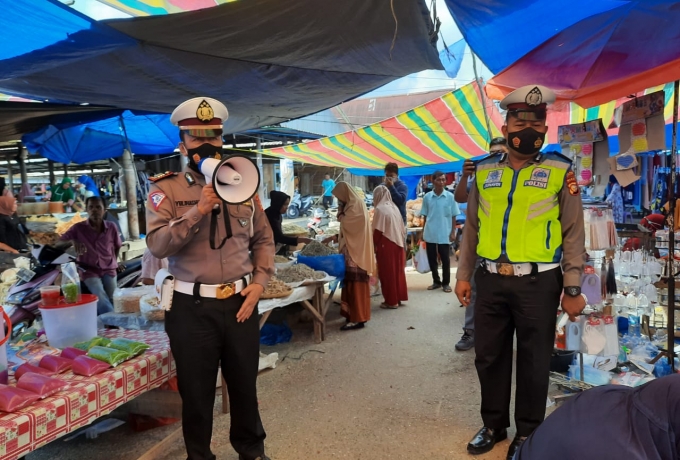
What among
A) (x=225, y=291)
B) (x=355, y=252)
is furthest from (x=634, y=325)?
(x=225, y=291)

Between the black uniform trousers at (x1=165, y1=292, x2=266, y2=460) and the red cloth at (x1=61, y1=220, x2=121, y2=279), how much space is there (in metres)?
3.18

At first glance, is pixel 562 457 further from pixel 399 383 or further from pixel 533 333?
pixel 399 383

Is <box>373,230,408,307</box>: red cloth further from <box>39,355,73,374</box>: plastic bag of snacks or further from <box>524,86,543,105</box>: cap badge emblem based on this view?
<box>39,355,73,374</box>: plastic bag of snacks

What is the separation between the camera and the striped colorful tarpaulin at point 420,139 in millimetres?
6777

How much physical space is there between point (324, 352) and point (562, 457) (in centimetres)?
358

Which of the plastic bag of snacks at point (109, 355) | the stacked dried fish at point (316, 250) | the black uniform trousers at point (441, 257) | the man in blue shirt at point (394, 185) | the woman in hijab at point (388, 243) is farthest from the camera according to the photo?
the black uniform trousers at point (441, 257)

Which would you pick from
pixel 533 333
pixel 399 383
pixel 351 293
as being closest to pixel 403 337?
pixel 351 293

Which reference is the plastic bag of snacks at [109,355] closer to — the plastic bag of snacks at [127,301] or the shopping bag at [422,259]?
the plastic bag of snacks at [127,301]

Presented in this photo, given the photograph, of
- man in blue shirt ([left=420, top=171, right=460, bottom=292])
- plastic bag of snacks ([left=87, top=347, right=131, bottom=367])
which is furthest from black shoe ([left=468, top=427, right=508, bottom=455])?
man in blue shirt ([left=420, top=171, right=460, bottom=292])

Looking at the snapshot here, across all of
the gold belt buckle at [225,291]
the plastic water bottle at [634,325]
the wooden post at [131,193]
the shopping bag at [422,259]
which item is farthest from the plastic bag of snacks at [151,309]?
the wooden post at [131,193]

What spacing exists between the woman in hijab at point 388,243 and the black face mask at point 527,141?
324 centimetres

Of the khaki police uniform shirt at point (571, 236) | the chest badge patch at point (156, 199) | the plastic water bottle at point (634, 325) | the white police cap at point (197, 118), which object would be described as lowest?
the plastic water bottle at point (634, 325)

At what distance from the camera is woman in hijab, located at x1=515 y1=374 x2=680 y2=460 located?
0.91 meters

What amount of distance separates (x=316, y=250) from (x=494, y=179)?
3000mm
